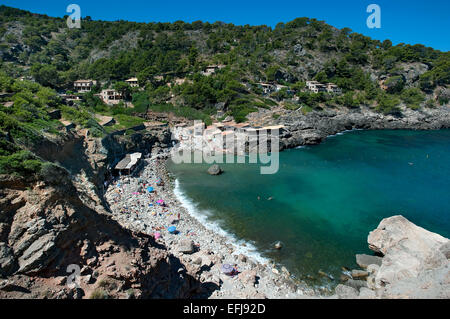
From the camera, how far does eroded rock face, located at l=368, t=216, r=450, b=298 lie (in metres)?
10.1

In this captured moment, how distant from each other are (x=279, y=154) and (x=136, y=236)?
30343 millimetres

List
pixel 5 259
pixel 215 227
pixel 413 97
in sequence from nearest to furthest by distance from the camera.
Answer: pixel 5 259 → pixel 215 227 → pixel 413 97

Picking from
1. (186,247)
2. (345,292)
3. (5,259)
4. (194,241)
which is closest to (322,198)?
(345,292)

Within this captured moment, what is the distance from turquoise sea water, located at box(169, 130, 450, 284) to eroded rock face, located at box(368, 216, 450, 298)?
2.05m

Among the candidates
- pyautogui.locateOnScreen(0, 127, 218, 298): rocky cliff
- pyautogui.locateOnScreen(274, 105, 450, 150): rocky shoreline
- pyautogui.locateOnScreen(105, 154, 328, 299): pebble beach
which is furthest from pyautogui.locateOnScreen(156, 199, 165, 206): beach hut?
pyautogui.locateOnScreen(274, 105, 450, 150): rocky shoreline

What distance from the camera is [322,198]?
2462 centimetres

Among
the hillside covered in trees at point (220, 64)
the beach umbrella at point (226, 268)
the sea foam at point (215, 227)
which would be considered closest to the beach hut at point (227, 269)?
the beach umbrella at point (226, 268)

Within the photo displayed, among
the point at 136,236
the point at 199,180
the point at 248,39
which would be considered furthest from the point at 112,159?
the point at 248,39

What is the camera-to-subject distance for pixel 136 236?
398 inches

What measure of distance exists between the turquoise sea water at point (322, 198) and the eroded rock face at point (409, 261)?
6.72 ft

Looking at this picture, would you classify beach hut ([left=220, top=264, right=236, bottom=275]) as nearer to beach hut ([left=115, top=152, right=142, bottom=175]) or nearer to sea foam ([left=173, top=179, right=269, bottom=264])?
sea foam ([left=173, top=179, right=269, bottom=264])

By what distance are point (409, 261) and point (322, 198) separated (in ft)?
37.0

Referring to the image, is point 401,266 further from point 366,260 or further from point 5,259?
point 5,259
